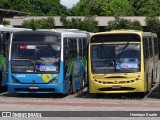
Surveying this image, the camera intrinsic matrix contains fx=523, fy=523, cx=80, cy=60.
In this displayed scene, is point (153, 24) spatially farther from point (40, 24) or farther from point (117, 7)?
point (117, 7)

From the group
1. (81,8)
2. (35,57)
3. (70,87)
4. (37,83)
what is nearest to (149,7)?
(81,8)

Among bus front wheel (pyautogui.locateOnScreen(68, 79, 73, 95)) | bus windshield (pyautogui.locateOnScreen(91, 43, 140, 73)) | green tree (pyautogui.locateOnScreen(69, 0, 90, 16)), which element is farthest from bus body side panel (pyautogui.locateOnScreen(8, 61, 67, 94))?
green tree (pyautogui.locateOnScreen(69, 0, 90, 16))

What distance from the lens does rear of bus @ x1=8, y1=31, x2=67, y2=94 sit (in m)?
19.9

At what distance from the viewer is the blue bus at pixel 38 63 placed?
19.9 meters

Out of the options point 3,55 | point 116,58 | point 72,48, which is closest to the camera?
point 116,58

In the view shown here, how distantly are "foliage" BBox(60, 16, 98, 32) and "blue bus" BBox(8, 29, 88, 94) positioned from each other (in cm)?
3534

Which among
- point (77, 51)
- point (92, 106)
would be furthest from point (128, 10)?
point (92, 106)

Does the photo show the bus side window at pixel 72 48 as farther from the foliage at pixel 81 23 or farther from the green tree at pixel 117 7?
the green tree at pixel 117 7

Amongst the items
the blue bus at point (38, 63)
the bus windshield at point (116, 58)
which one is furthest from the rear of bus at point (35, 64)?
the bus windshield at point (116, 58)

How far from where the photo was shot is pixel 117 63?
19.7 meters

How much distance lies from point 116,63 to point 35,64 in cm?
310

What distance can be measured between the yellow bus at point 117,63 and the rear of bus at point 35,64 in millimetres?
1294

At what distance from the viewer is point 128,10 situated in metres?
94.7

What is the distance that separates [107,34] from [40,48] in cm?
264
